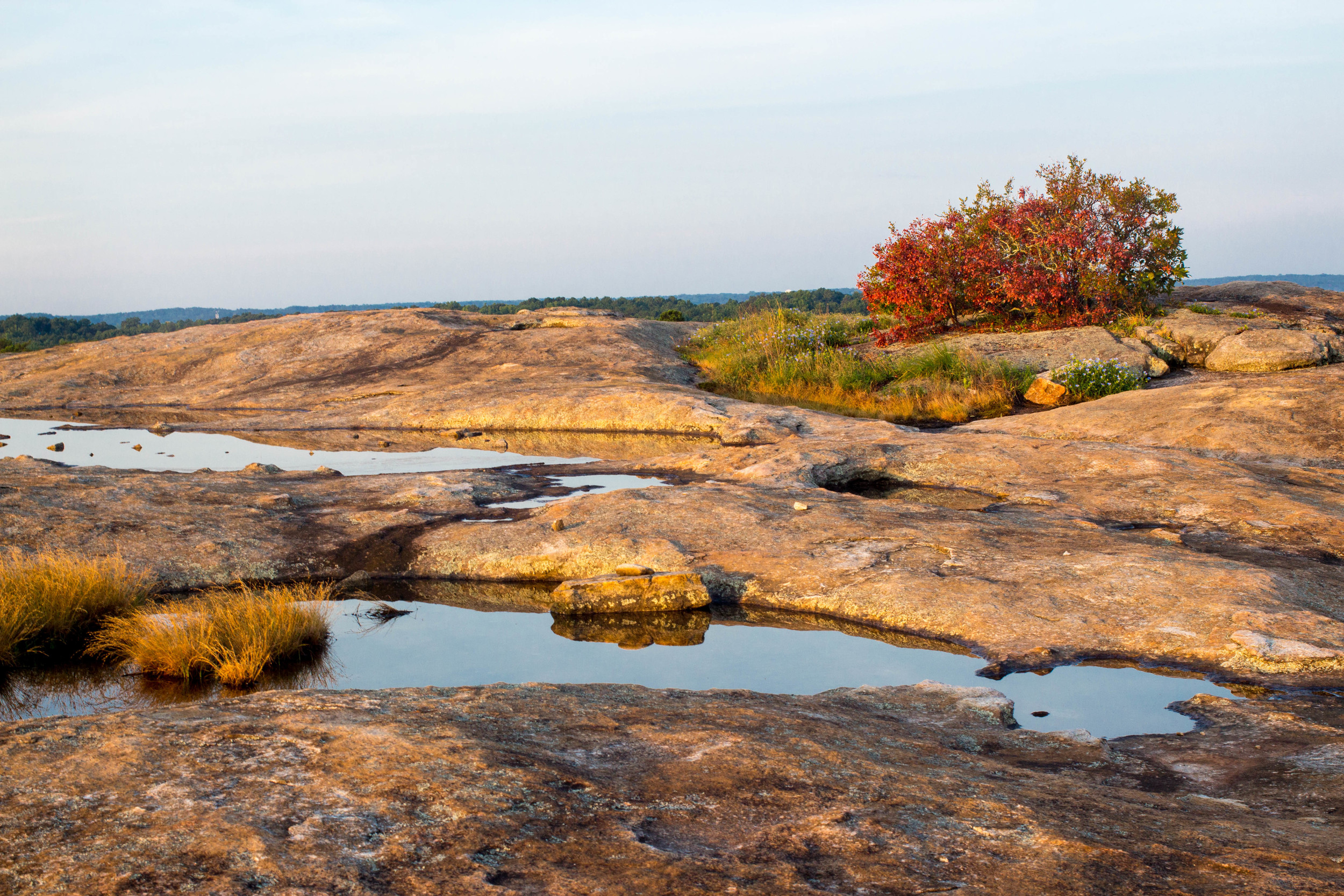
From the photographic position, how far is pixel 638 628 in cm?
632

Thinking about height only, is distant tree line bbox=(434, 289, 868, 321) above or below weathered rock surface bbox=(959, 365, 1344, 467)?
above

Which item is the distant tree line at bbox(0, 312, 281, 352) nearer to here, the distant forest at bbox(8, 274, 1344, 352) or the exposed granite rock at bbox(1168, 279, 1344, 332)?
the distant forest at bbox(8, 274, 1344, 352)

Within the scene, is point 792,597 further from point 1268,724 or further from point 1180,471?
point 1180,471

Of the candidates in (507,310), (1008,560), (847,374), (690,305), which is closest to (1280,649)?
(1008,560)

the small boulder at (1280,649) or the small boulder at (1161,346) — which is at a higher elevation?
the small boulder at (1161,346)

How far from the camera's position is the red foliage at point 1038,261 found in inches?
751

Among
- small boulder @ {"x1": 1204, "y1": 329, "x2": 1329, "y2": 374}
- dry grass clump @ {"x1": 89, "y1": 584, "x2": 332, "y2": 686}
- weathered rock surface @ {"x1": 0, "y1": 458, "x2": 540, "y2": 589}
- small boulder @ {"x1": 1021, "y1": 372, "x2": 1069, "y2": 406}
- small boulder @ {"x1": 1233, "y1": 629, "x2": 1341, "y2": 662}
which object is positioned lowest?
small boulder @ {"x1": 1233, "y1": 629, "x2": 1341, "y2": 662}

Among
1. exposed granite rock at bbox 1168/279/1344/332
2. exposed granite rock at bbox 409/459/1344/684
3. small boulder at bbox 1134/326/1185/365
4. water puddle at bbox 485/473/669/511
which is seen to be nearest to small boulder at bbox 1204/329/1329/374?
small boulder at bbox 1134/326/1185/365

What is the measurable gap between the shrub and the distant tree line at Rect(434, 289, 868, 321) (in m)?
9.21

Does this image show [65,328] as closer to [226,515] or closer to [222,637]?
[226,515]

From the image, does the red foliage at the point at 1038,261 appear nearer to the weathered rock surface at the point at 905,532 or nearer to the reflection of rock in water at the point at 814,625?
the weathered rock surface at the point at 905,532

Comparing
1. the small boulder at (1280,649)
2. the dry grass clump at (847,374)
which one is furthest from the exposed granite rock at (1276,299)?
the small boulder at (1280,649)

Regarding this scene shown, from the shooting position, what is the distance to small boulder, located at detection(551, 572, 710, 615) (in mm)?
6594

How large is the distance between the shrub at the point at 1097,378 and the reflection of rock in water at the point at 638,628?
10.9 metres
